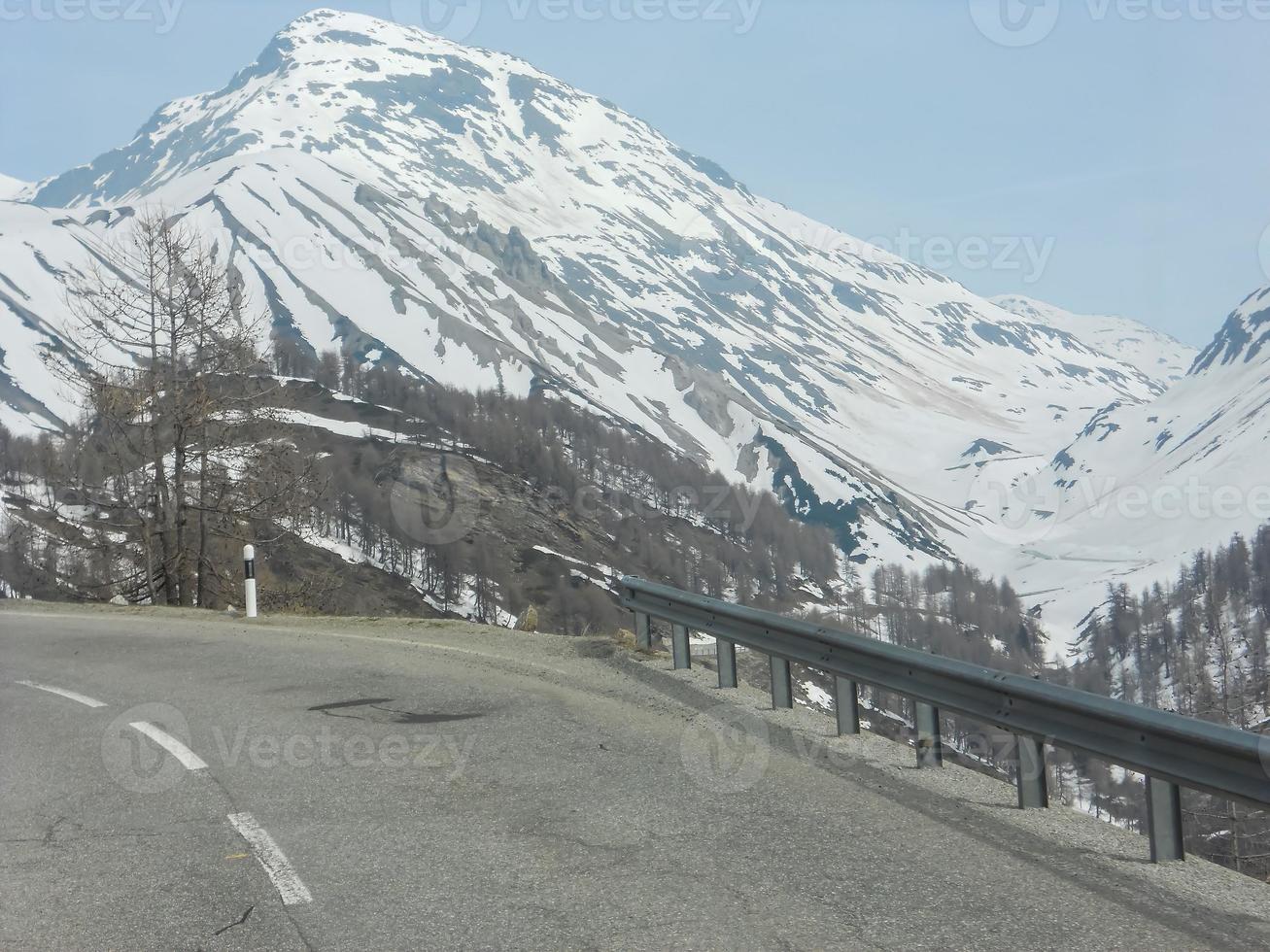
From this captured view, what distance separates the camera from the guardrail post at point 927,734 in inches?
301

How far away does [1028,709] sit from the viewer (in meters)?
6.62

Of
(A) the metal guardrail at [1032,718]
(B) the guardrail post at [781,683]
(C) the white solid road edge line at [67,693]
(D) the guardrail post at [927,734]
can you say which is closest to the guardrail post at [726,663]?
(A) the metal guardrail at [1032,718]

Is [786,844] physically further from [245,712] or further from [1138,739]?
[245,712]

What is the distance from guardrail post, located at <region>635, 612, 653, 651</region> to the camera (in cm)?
1273

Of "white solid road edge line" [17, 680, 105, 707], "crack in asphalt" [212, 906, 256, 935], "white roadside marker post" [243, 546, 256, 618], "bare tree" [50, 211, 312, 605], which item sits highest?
"bare tree" [50, 211, 312, 605]

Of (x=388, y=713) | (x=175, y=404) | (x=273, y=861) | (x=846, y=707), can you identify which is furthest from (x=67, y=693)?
(x=175, y=404)

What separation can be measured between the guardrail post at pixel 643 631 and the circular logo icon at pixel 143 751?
4.98 meters

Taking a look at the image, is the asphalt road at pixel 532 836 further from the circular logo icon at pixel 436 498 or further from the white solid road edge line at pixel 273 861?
the circular logo icon at pixel 436 498

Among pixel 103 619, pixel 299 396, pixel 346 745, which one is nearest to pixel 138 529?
pixel 299 396

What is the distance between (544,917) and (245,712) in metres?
5.46

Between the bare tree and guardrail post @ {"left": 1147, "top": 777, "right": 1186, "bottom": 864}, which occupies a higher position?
the bare tree

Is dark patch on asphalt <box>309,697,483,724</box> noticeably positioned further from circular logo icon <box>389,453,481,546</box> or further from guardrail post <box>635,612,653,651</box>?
circular logo icon <box>389,453,481,546</box>

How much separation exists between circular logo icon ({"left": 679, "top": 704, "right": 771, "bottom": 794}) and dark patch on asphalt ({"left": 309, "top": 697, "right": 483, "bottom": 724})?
6.24ft

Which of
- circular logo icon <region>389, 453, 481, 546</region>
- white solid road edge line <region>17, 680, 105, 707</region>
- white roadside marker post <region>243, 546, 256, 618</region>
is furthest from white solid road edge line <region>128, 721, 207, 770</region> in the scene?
circular logo icon <region>389, 453, 481, 546</region>
